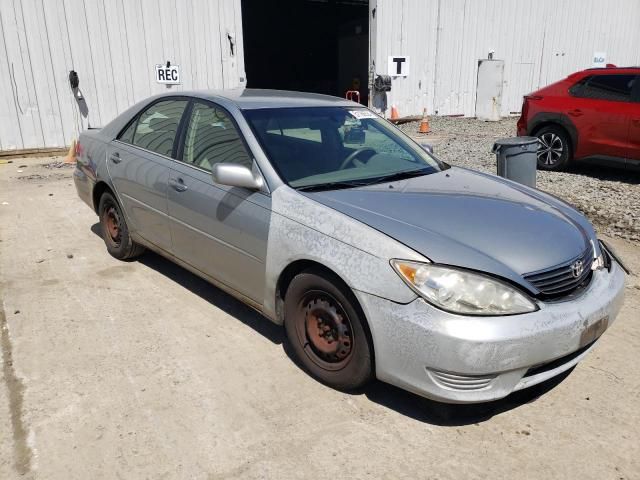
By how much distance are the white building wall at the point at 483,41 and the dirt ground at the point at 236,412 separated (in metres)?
13.0

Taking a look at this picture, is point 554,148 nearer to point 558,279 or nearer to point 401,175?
point 401,175

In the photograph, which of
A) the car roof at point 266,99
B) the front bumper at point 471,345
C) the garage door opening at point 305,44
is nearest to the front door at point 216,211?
the car roof at point 266,99

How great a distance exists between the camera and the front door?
10.5 feet

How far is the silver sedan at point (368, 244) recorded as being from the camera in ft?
7.93

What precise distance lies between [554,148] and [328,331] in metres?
6.63

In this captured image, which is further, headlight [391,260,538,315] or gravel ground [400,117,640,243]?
gravel ground [400,117,640,243]

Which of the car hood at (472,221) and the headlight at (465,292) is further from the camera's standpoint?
the car hood at (472,221)

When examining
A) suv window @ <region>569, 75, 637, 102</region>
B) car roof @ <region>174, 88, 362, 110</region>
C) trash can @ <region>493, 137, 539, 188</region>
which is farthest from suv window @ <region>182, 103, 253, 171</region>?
suv window @ <region>569, 75, 637, 102</region>

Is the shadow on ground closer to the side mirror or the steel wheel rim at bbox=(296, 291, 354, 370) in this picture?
the steel wheel rim at bbox=(296, 291, 354, 370)

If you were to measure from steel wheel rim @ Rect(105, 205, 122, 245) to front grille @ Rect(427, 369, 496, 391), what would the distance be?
3.37m

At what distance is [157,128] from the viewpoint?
4293 mm

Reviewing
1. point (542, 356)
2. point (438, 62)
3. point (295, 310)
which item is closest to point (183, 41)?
point (438, 62)

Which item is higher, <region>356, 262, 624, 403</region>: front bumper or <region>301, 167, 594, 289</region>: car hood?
<region>301, 167, 594, 289</region>: car hood

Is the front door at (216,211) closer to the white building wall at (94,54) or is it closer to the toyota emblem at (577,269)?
the toyota emblem at (577,269)
